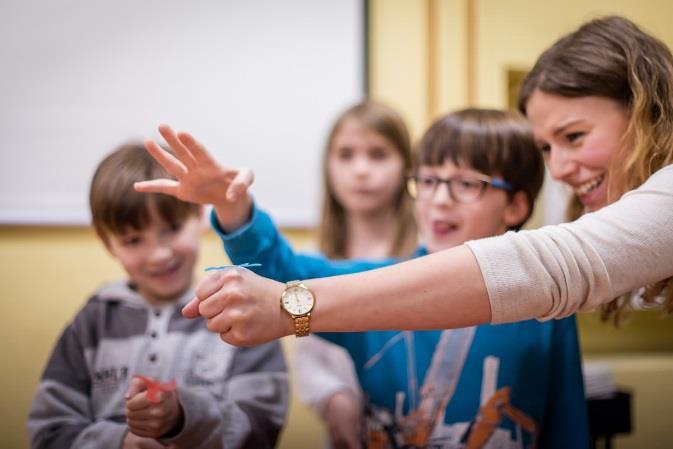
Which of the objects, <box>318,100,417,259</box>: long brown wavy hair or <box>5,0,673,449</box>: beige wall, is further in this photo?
<box>318,100,417,259</box>: long brown wavy hair

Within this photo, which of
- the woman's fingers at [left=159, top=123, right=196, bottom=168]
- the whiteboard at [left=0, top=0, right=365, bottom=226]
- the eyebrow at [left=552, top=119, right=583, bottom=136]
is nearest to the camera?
the woman's fingers at [left=159, top=123, right=196, bottom=168]

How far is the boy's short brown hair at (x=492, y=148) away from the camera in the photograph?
0.89 metres

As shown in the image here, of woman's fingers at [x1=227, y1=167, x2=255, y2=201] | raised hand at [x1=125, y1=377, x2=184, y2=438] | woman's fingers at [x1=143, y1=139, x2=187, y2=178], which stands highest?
woman's fingers at [x1=143, y1=139, x2=187, y2=178]

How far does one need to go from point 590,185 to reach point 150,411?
1.97ft

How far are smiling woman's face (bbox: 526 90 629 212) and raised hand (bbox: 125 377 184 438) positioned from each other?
0.56 meters

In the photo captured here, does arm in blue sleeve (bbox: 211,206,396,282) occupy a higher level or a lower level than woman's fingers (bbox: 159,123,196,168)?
lower

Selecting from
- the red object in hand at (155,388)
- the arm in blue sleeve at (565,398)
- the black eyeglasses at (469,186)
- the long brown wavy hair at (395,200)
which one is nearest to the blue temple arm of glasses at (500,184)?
the black eyeglasses at (469,186)

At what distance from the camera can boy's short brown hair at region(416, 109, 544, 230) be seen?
89cm

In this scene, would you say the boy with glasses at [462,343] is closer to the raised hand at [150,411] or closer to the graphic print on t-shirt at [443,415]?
the graphic print on t-shirt at [443,415]

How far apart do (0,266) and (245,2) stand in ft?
2.28

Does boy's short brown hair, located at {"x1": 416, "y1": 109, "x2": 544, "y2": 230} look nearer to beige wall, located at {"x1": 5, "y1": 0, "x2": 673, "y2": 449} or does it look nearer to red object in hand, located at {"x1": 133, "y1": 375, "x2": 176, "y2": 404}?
beige wall, located at {"x1": 5, "y1": 0, "x2": 673, "y2": 449}

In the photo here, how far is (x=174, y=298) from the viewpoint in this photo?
0.86m

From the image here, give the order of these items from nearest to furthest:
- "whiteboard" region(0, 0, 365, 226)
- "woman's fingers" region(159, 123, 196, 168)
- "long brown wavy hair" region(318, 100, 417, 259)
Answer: "woman's fingers" region(159, 123, 196, 168)
"whiteboard" region(0, 0, 365, 226)
"long brown wavy hair" region(318, 100, 417, 259)

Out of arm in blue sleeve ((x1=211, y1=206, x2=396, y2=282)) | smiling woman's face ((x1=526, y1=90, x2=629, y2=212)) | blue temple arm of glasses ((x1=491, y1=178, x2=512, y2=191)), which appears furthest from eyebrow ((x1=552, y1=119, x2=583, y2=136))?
arm in blue sleeve ((x1=211, y1=206, x2=396, y2=282))
